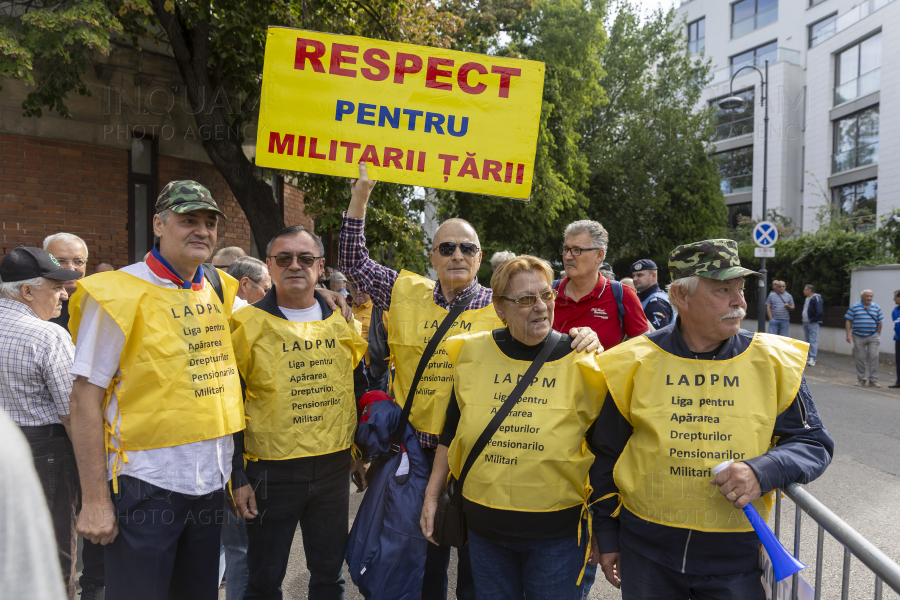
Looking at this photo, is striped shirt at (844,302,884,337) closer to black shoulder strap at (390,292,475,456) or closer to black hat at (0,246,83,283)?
black shoulder strap at (390,292,475,456)

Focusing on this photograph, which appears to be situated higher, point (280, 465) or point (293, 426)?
point (293, 426)

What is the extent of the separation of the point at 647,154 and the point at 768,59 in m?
10.3

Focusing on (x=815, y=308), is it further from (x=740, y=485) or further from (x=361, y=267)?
(x=740, y=485)

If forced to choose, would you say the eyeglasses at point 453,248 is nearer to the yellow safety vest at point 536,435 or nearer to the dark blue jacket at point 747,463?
the yellow safety vest at point 536,435

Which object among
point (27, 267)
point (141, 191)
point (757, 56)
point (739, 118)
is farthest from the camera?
point (757, 56)

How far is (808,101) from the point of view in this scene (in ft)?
83.9

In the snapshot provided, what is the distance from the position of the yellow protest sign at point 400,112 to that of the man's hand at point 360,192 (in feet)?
0.14

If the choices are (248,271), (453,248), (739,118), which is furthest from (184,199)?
(739,118)

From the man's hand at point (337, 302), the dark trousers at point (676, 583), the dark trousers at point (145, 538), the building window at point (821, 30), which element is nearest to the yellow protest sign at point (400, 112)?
the man's hand at point (337, 302)

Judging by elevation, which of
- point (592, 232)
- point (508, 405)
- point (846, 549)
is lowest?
point (846, 549)

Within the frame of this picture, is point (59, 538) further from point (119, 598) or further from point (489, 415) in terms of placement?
point (489, 415)

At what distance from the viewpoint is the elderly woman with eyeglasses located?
2.22 m

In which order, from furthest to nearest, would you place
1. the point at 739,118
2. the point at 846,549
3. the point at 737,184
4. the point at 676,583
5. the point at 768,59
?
1. the point at 737,184
2. the point at 739,118
3. the point at 768,59
4. the point at 676,583
5. the point at 846,549

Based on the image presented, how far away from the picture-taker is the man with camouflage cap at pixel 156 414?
A: 221 centimetres
